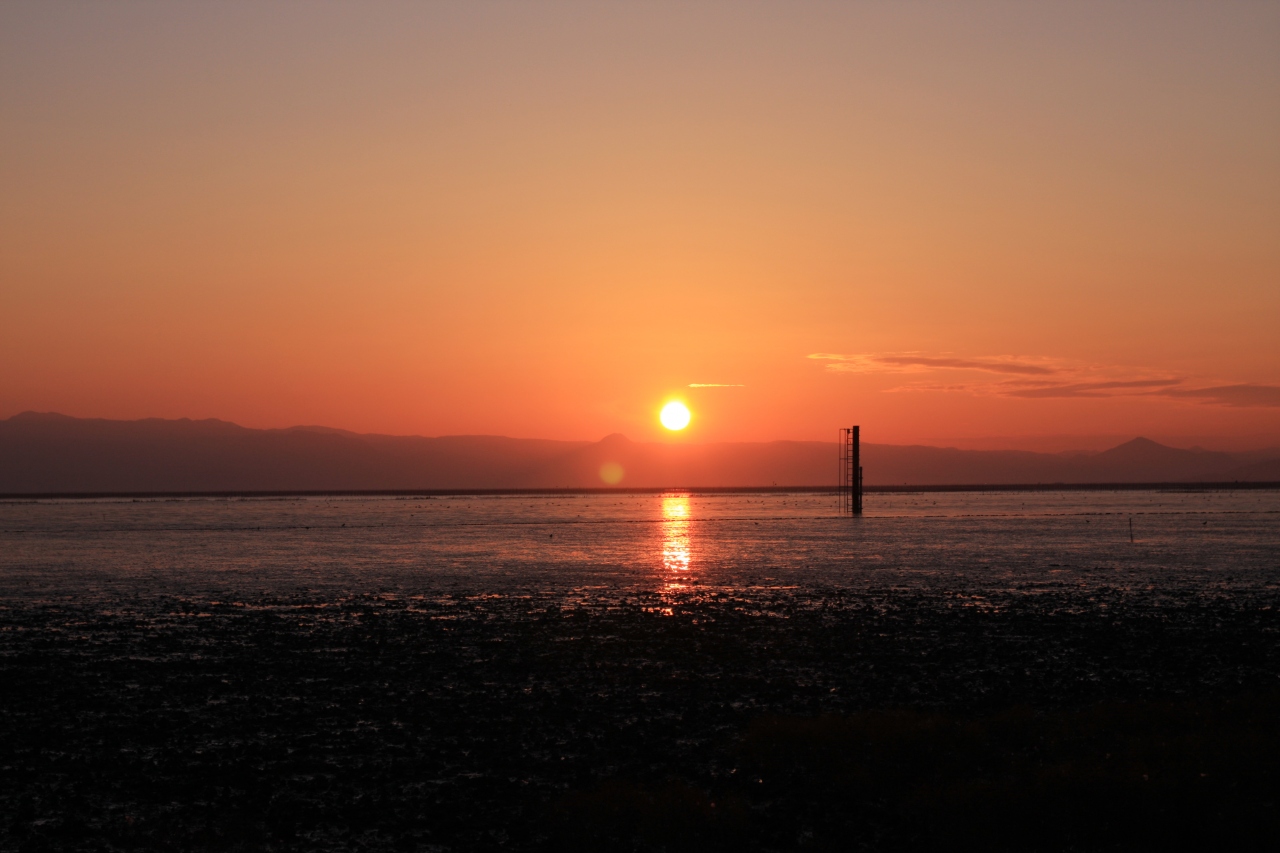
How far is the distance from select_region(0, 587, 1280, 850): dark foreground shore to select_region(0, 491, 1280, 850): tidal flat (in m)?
0.07

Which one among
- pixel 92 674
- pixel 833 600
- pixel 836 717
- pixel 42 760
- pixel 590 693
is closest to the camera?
pixel 42 760

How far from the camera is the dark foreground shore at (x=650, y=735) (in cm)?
1322

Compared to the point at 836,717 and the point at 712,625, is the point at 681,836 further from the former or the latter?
the point at 712,625

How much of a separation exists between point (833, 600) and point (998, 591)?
7.39m

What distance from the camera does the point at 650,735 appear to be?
1778 centimetres

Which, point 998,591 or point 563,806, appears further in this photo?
point 998,591

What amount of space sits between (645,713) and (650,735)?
171 cm

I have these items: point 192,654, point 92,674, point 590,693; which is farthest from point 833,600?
point 92,674

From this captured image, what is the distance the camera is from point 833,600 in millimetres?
36531

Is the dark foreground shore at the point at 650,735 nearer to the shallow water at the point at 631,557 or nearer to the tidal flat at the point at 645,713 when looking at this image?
the tidal flat at the point at 645,713

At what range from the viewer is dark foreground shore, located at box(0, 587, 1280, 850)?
1322 centimetres

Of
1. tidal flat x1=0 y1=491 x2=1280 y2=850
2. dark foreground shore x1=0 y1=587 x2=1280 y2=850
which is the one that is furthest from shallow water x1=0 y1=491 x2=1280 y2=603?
dark foreground shore x1=0 y1=587 x2=1280 y2=850

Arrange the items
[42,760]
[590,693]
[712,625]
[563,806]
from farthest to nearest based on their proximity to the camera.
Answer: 1. [712,625]
2. [590,693]
3. [42,760]
4. [563,806]

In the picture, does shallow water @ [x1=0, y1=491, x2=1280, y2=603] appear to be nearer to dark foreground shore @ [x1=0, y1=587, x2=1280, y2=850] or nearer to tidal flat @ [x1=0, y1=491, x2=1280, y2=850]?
tidal flat @ [x1=0, y1=491, x2=1280, y2=850]
